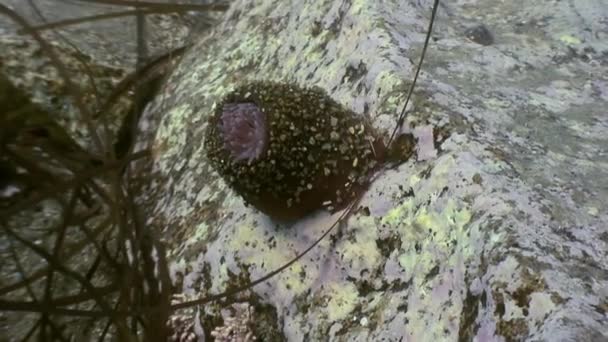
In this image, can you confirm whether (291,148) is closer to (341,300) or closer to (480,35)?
(341,300)

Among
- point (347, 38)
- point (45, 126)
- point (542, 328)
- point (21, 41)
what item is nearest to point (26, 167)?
point (45, 126)

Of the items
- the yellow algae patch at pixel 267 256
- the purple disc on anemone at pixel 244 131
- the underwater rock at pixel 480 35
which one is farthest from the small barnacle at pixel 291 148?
the underwater rock at pixel 480 35

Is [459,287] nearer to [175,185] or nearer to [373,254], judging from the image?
[373,254]

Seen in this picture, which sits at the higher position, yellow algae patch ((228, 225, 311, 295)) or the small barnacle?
the small barnacle

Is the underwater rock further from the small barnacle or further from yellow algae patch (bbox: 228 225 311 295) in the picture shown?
yellow algae patch (bbox: 228 225 311 295)

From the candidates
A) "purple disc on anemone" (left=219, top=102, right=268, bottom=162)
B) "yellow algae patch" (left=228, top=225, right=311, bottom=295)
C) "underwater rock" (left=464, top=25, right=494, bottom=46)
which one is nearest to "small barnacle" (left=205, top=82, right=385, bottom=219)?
"purple disc on anemone" (left=219, top=102, right=268, bottom=162)

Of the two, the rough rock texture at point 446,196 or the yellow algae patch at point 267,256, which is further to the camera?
the yellow algae patch at point 267,256

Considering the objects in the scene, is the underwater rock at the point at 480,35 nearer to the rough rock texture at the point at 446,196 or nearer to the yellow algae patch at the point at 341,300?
the rough rock texture at the point at 446,196
